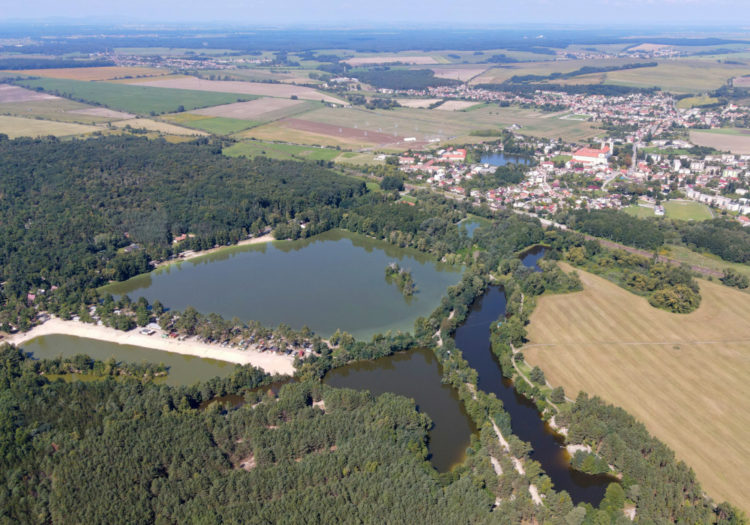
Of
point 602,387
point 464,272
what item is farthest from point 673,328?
point 464,272

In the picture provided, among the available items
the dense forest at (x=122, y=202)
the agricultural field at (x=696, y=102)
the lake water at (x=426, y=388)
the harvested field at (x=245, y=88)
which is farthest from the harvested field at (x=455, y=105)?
the lake water at (x=426, y=388)

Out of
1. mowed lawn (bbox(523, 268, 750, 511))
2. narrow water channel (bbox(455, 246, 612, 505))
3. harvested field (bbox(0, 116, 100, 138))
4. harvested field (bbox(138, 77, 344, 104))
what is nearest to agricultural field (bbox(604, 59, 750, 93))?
harvested field (bbox(138, 77, 344, 104))

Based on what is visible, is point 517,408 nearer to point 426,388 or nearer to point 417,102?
point 426,388

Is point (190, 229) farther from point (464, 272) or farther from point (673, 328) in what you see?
point (673, 328)

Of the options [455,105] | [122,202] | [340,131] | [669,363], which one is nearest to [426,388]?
[669,363]

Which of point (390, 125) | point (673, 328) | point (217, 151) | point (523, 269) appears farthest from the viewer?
point (390, 125)
